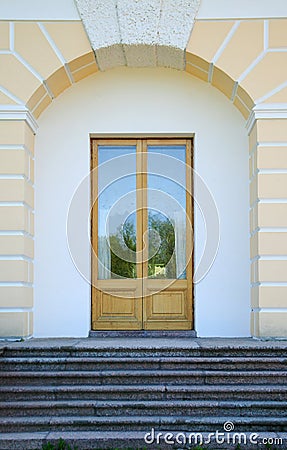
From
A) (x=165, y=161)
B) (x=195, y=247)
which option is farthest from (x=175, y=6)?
(x=195, y=247)

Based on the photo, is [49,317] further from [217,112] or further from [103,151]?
[217,112]

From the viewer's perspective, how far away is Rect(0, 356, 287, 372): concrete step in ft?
21.0

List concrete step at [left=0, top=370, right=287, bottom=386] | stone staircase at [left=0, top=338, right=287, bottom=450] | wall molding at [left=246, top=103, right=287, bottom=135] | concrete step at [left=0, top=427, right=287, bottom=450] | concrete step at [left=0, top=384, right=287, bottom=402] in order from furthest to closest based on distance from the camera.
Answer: wall molding at [left=246, top=103, right=287, bottom=135], concrete step at [left=0, top=370, right=287, bottom=386], concrete step at [left=0, top=384, right=287, bottom=402], stone staircase at [left=0, top=338, right=287, bottom=450], concrete step at [left=0, top=427, right=287, bottom=450]

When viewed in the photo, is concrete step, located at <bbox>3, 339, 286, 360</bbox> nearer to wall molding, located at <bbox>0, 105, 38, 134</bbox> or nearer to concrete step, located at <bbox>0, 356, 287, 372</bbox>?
concrete step, located at <bbox>0, 356, 287, 372</bbox>

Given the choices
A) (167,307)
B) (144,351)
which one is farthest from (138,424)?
(167,307)

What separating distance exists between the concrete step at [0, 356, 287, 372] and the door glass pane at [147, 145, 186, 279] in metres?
2.11

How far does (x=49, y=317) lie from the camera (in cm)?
814

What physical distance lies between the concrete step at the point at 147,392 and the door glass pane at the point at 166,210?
2.49 metres

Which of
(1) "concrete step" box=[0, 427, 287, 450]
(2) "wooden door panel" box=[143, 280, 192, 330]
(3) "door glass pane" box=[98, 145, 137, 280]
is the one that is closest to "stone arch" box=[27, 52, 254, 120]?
(3) "door glass pane" box=[98, 145, 137, 280]

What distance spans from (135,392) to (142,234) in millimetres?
2754

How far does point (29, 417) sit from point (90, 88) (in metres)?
4.44

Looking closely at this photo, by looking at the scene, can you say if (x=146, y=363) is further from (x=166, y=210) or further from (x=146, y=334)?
(x=166, y=210)

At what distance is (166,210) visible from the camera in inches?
335

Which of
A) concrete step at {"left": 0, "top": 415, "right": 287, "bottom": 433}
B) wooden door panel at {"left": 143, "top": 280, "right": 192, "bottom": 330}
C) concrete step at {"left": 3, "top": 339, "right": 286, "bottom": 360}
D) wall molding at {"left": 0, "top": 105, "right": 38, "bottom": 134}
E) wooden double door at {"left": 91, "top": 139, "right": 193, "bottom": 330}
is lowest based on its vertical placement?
concrete step at {"left": 0, "top": 415, "right": 287, "bottom": 433}
